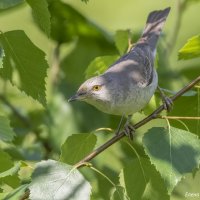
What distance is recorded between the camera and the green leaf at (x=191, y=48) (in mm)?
3317

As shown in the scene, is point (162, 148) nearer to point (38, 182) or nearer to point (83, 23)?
point (38, 182)

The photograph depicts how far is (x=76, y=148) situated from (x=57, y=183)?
48 centimetres

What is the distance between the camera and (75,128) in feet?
15.2

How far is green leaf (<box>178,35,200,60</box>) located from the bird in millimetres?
248

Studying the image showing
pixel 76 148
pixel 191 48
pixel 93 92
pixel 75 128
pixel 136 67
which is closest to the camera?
pixel 76 148

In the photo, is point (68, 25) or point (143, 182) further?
point (68, 25)

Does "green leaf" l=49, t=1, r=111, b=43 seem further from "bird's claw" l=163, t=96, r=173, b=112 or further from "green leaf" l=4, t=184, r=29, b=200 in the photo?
"green leaf" l=4, t=184, r=29, b=200

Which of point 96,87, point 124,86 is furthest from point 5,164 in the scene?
point 124,86

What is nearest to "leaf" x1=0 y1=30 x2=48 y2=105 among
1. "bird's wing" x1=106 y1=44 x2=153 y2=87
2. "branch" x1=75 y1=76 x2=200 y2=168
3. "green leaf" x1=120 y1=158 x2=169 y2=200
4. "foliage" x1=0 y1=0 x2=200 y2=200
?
"foliage" x1=0 y1=0 x2=200 y2=200

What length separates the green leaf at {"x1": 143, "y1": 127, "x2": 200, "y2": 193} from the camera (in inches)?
112

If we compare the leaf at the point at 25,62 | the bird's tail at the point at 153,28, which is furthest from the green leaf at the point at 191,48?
the bird's tail at the point at 153,28

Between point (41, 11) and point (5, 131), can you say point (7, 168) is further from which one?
point (41, 11)

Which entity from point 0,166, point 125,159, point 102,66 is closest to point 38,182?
point 0,166

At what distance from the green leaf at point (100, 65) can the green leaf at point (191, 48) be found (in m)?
0.51
